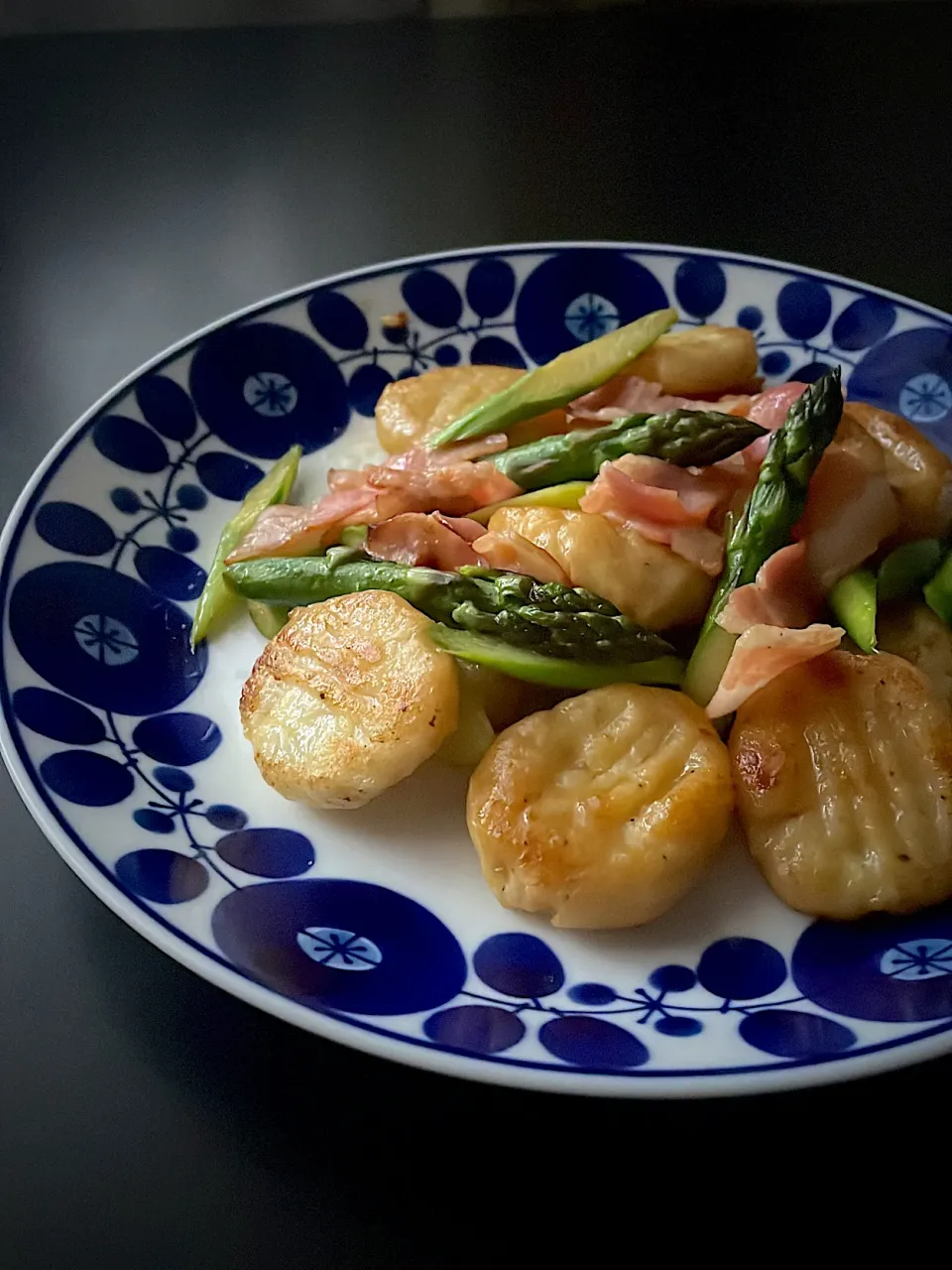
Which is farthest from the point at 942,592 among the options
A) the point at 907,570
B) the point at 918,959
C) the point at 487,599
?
the point at 487,599

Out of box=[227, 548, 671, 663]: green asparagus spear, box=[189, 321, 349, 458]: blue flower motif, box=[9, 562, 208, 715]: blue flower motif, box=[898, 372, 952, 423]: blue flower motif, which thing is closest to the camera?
box=[227, 548, 671, 663]: green asparagus spear

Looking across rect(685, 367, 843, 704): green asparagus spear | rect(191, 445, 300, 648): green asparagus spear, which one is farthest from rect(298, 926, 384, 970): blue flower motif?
rect(191, 445, 300, 648): green asparagus spear

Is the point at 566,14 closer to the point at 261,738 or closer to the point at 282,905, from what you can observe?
the point at 261,738

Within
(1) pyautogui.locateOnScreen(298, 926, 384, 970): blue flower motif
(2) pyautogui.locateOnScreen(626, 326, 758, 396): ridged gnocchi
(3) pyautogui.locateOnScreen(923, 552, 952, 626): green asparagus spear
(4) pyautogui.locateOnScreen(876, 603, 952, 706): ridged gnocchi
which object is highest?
(2) pyautogui.locateOnScreen(626, 326, 758, 396): ridged gnocchi

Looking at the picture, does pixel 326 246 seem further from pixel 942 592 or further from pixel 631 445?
pixel 942 592

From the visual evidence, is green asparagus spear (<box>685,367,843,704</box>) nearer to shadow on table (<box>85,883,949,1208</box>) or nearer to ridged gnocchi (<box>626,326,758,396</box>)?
ridged gnocchi (<box>626,326,758,396</box>)

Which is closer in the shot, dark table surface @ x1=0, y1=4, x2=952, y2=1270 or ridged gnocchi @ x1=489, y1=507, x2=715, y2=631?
dark table surface @ x1=0, y1=4, x2=952, y2=1270

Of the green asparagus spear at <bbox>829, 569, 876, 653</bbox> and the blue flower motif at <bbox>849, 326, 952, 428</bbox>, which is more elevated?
the blue flower motif at <bbox>849, 326, 952, 428</bbox>

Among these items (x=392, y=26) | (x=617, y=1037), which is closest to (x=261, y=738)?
(x=617, y=1037)

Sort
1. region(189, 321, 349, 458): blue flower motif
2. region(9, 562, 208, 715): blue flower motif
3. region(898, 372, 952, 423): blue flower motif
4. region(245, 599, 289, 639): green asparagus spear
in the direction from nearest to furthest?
region(9, 562, 208, 715): blue flower motif
region(245, 599, 289, 639): green asparagus spear
region(898, 372, 952, 423): blue flower motif
region(189, 321, 349, 458): blue flower motif
